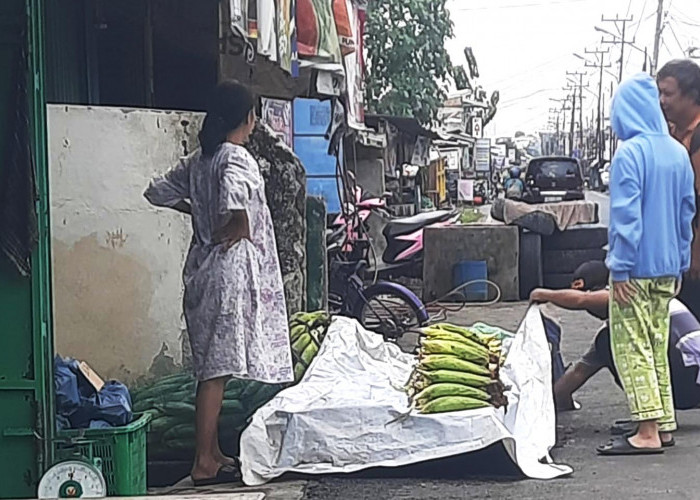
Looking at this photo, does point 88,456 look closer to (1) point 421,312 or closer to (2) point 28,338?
(2) point 28,338

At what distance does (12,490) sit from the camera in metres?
4.91

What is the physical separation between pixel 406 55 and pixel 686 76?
14916 millimetres

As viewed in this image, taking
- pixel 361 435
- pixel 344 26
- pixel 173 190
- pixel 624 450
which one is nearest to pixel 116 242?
pixel 173 190

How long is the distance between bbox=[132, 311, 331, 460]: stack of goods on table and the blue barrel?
6996 millimetres

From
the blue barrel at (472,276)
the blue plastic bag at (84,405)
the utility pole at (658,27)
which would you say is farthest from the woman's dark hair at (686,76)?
the utility pole at (658,27)

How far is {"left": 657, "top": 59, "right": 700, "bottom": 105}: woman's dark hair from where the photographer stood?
6.76m

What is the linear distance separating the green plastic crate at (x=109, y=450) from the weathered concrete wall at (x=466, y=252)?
8680 mm

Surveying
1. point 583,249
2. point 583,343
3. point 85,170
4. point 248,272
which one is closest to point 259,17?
point 85,170

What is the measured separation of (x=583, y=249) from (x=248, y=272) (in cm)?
880

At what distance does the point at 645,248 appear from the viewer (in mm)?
6207

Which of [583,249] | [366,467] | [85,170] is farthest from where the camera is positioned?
[583,249]

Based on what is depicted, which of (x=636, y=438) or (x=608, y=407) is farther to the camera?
(x=608, y=407)

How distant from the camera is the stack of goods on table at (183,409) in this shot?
626cm

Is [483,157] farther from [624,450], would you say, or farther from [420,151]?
[624,450]
